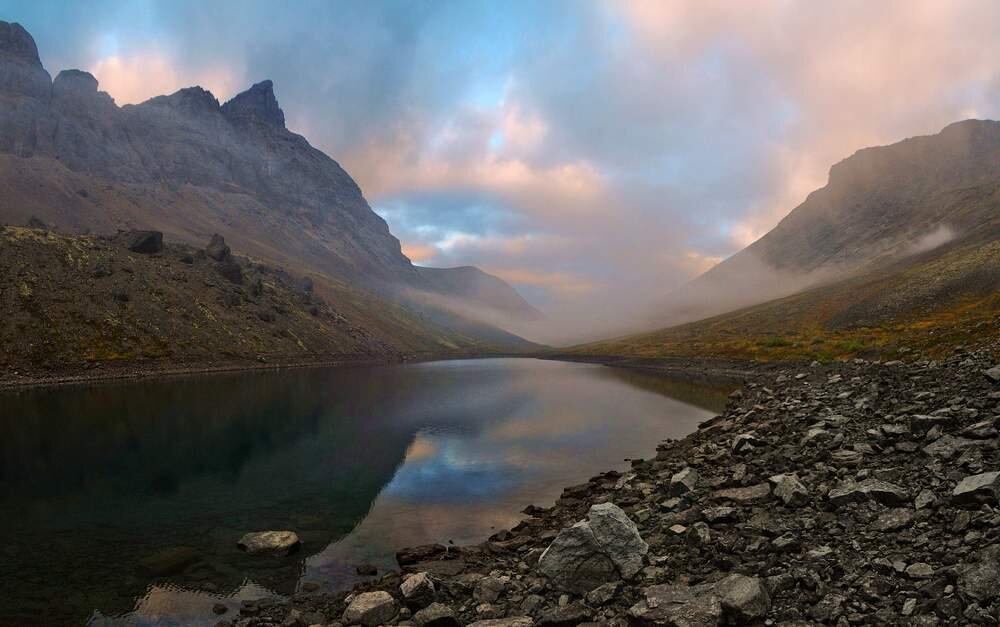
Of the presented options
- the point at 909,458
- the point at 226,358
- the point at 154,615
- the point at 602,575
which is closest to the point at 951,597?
the point at 602,575

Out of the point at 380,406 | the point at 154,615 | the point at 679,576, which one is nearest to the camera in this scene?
the point at 679,576

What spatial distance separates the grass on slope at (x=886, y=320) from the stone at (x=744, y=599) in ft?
175

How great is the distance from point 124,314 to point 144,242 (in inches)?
2409

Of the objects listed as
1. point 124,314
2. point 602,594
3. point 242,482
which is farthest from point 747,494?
point 124,314

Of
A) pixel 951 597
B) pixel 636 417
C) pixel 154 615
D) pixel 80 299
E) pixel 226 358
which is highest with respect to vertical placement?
pixel 80 299

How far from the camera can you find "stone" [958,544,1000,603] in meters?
9.77

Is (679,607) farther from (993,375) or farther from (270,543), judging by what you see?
(993,375)

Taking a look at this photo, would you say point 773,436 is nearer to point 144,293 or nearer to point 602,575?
point 602,575

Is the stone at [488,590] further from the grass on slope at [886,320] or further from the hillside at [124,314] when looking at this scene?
the hillside at [124,314]

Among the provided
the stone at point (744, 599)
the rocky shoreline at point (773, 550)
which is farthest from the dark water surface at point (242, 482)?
the stone at point (744, 599)

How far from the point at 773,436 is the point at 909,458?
12.3m

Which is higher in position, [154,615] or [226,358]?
[226,358]

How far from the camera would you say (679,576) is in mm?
14570

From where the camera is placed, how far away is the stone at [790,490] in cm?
1726
